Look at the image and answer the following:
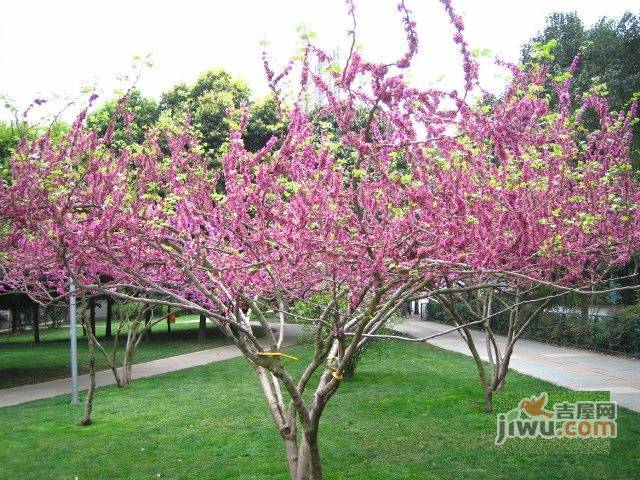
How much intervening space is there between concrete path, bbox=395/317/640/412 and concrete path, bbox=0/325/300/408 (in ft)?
23.8

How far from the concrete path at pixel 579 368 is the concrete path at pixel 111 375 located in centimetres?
726

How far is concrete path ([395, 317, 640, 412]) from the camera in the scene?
1124 centimetres

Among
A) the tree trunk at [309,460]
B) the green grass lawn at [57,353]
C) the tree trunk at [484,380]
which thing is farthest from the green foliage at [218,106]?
the tree trunk at [309,460]

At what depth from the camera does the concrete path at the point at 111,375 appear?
1286cm

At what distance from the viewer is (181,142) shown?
5562 millimetres

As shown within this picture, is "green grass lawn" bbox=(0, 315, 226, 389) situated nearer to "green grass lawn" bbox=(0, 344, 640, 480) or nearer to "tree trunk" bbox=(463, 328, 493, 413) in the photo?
"green grass lawn" bbox=(0, 344, 640, 480)

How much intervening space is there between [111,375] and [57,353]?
6.98 m

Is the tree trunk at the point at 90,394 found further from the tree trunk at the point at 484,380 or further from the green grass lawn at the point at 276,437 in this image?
the tree trunk at the point at 484,380

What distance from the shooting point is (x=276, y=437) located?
27.1 ft

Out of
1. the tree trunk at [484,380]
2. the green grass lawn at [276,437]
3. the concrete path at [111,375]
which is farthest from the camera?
the concrete path at [111,375]

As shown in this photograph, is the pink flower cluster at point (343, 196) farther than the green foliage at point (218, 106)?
No

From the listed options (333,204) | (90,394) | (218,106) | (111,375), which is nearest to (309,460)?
(333,204)

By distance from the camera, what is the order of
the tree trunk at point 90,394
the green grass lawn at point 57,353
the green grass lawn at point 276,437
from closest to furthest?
the green grass lawn at point 276,437
the tree trunk at point 90,394
the green grass lawn at point 57,353

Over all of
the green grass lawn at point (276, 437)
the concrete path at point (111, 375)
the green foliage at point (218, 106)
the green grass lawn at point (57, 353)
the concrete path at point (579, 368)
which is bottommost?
the green grass lawn at point (57, 353)
